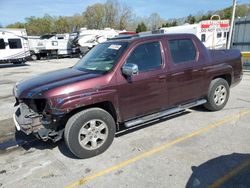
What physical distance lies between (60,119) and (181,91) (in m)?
2.50

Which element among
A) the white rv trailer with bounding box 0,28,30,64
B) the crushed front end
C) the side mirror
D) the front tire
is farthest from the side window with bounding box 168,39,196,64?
the white rv trailer with bounding box 0,28,30,64

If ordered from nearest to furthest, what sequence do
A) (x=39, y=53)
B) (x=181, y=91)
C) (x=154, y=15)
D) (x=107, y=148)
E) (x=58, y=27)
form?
1. (x=107, y=148)
2. (x=181, y=91)
3. (x=39, y=53)
4. (x=58, y=27)
5. (x=154, y=15)

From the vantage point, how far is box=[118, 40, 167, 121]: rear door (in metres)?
4.03

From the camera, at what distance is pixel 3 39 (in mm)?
20203

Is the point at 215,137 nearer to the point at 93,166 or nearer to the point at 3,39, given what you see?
the point at 93,166

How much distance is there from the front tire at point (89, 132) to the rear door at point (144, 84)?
0.38 metres

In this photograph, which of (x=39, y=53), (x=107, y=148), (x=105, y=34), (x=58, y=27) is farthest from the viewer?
(x=58, y=27)

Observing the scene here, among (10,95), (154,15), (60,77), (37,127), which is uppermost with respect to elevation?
(154,15)

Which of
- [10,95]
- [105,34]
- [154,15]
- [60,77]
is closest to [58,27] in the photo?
[154,15]

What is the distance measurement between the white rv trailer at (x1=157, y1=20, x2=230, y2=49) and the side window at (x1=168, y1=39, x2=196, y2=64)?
54.8 ft

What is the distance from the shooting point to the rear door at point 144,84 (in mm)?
4031

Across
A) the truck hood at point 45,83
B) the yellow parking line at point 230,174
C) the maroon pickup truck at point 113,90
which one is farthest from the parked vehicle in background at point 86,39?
the yellow parking line at point 230,174

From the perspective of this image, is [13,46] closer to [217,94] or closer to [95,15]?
[217,94]

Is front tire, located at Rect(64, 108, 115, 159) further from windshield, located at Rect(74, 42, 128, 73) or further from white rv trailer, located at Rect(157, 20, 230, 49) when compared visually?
white rv trailer, located at Rect(157, 20, 230, 49)
